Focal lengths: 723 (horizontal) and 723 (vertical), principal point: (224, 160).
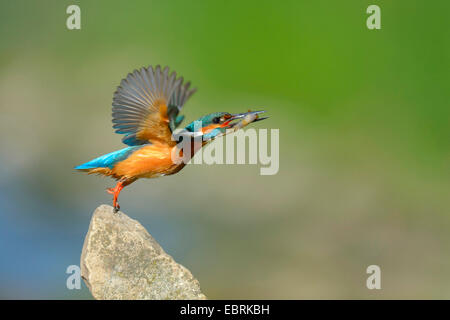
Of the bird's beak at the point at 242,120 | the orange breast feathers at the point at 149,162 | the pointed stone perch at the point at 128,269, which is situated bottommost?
the pointed stone perch at the point at 128,269

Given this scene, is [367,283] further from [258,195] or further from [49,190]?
[49,190]

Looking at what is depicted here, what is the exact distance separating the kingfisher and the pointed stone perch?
341 mm

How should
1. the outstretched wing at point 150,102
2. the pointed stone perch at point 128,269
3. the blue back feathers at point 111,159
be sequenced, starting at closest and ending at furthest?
the pointed stone perch at point 128,269 → the outstretched wing at point 150,102 → the blue back feathers at point 111,159

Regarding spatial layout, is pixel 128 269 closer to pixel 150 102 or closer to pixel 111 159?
pixel 111 159

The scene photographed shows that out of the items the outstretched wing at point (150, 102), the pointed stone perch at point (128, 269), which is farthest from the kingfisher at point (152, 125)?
the pointed stone perch at point (128, 269)

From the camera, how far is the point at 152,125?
4.82 metres

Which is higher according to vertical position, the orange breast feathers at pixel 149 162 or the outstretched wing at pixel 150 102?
the outstretched wing at pixel 150 102

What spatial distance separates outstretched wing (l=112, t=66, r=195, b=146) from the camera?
4699mm

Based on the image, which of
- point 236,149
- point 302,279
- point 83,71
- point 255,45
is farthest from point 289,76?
point 302,279

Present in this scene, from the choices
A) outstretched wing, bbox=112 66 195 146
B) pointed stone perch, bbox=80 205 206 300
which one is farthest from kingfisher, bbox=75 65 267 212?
pointed stone perch, bbox=80 205 206 300

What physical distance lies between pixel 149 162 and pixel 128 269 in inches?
28.7

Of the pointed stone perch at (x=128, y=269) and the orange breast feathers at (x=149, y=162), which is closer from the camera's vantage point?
the pointed stone perch at (x=128, y=269)

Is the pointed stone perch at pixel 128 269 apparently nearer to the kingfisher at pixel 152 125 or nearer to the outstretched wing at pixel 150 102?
the kingfisher at pixel 152 125

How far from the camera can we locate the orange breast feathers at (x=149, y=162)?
4.80 meters
